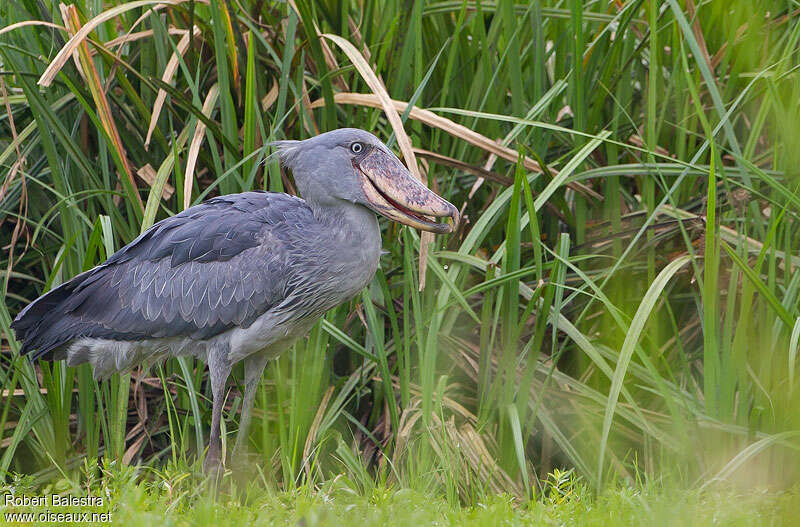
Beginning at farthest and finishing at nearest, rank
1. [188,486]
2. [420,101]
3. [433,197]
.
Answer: [420,101]
[188,486]
[433,197]

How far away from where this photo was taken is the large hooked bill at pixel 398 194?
3.15m

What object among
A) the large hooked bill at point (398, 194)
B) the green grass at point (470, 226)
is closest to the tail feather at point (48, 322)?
the green grass at point (470, 226)

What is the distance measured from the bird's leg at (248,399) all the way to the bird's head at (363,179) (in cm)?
68

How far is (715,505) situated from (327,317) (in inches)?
70.9

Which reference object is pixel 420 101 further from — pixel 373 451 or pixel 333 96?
pixel 373 451

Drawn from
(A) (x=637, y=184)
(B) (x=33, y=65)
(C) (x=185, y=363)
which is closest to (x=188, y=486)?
(C) (x=185, y=363)

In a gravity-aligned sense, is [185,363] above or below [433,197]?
below

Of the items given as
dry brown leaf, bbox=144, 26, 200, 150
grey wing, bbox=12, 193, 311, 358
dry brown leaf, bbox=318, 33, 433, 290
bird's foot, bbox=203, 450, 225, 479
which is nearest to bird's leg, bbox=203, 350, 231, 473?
bird's foot, bbox=203, 450, 225, 479

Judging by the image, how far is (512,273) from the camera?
133 inches

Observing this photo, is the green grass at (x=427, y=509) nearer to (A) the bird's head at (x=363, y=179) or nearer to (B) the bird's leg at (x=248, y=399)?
(B) the bird's leg at (x=248, y=399)

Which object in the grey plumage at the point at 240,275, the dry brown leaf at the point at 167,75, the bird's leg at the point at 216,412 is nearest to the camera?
the grey plumage at the point at 240,275

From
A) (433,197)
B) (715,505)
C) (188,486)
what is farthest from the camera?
(188,486)

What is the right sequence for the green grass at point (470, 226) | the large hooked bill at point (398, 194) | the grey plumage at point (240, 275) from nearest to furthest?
1. the large hooked bill at point (398, 194)
2. the grey plumage at point (240, 275)
3. the green grass at point (470, 226)

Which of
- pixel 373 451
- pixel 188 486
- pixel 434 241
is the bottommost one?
pixel 373 451
